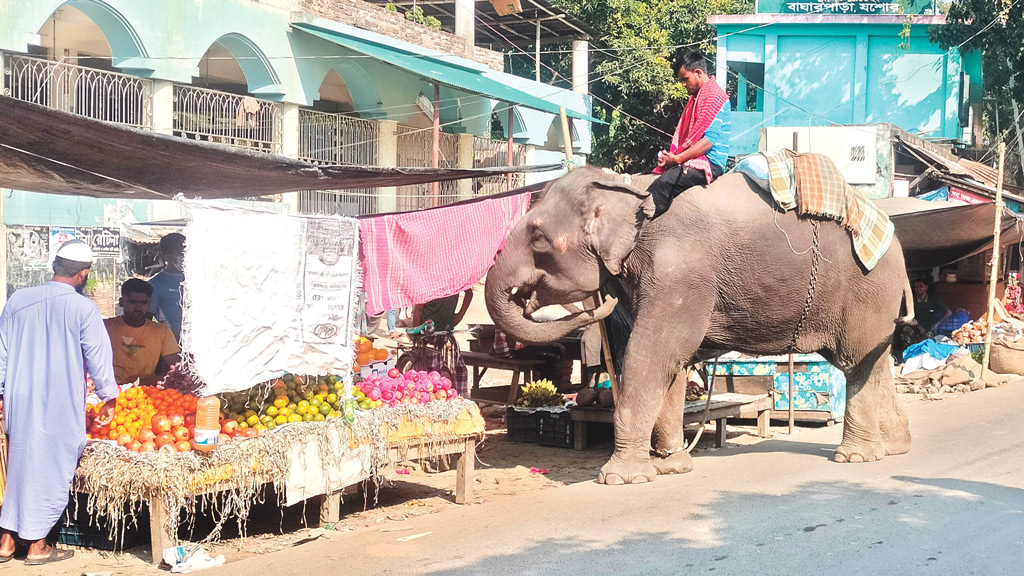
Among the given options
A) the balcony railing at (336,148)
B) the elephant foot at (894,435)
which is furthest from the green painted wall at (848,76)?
the elephant foot at (894,435)

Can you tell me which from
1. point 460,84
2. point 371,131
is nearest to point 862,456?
point 460,84

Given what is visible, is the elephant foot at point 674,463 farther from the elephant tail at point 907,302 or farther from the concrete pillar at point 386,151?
the concrete pillar at point 386,151

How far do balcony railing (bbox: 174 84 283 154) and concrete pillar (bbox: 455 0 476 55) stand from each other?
642 cm

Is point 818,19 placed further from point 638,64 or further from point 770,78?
point 638,64

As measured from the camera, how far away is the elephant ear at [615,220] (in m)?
8.18

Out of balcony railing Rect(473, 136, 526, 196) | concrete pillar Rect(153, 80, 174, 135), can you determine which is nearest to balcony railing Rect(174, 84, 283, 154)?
concrete pillar Rect(153, 80, 174, 135)

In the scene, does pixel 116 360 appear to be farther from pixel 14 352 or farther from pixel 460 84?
pixel 460 84

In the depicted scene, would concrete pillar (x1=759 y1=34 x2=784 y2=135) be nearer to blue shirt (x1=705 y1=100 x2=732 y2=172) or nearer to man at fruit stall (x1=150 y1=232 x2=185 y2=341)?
blue shirt (x1=705 y1=100 x2=732 y2=172)

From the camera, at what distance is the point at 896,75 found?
29859 mm

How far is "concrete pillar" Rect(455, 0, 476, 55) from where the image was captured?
22984mm

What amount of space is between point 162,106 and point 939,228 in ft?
35.5

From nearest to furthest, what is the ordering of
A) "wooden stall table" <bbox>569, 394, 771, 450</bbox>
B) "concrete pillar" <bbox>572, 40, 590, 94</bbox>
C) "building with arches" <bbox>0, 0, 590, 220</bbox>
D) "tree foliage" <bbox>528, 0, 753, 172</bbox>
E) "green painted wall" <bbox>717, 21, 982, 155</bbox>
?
"wooden stall table" <bbox>569, 394, 771, 450</bbox>, "building with arches" <bbox>0, 0, 590, 220</bbox>, "concrete pillar" <bbox>572, 40, 590, 94</bbox>, "green painted wall" <bbox>717, 21, 982, 155</bbox>, "tree foliage" <bbox>528, 0, 753, 172</bbox>

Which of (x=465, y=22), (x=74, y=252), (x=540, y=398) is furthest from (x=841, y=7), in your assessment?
(x=74, y=252)

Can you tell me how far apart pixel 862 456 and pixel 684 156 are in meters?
3.05
